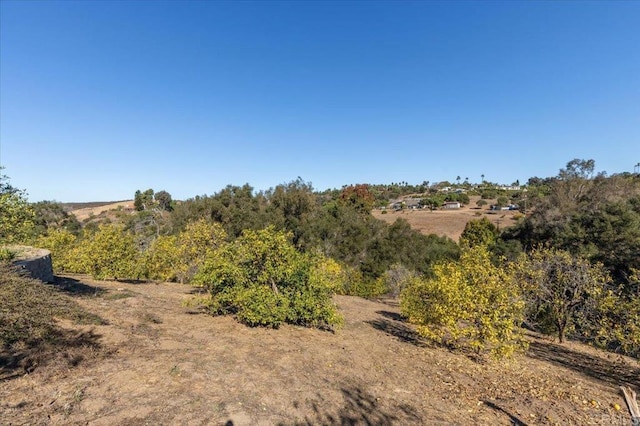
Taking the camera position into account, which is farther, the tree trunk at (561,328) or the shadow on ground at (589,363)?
the tree trunk at (561,328)

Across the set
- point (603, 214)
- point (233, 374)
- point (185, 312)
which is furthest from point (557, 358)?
point (603, 214)

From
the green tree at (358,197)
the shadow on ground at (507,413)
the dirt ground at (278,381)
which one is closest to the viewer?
the dirt ground at (278,381)

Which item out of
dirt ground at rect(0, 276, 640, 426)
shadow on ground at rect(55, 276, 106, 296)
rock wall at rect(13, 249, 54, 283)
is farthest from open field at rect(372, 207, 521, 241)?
rock wall at rect(13, 249, 54, 283)

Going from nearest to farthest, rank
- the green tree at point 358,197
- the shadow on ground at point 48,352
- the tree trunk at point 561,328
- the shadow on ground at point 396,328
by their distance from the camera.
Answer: the shadow on ground at point 48,352, the shadow on ground at point 396,328, the tree trunk at point 561,328, the green tree at point 358,197

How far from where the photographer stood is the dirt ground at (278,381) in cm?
495

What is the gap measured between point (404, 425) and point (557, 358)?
8.54m

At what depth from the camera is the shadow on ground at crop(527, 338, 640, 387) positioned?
9156 mm

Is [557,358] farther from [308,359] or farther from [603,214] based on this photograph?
[603,214]

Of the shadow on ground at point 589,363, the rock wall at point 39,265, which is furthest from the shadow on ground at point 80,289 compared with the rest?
the shadow on ground at point 589,363

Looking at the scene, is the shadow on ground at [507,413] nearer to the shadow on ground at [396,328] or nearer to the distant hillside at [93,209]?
the shadow on ground at [396,328]

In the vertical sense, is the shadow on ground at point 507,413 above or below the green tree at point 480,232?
below

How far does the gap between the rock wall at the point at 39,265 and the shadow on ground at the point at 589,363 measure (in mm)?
17769

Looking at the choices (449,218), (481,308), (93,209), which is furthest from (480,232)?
(93,209)

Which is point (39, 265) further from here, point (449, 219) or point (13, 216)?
point (449, 219)
